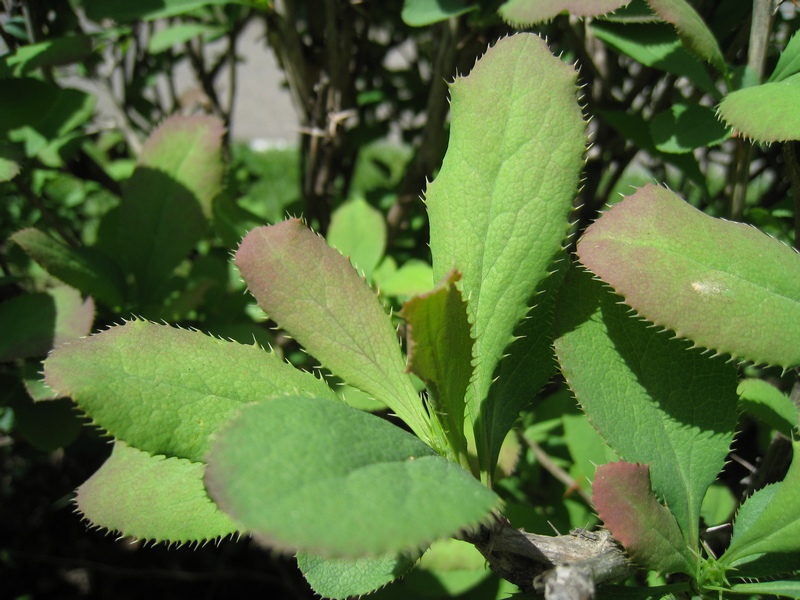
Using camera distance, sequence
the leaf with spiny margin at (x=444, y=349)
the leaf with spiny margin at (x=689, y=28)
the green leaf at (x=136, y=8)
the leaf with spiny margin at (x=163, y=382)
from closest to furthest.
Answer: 1. the leaf with spiny margin at (x=444, y=349)
2. the leaf with spiny margin at (x=163, y=382)
3. the leaf with spiny margin at (x=689, y=28)
4. the green leaf at (x=136, y=8)

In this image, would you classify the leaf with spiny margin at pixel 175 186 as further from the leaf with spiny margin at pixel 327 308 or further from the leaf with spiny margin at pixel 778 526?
the leaf with spiny margin at pixel 778 526

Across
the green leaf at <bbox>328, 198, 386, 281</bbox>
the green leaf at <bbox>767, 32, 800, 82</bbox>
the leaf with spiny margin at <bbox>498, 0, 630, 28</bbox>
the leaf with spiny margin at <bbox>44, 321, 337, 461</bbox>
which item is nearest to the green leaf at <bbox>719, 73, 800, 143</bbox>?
the green leaf at <bbox>767, 32, 800, 82</bbox>

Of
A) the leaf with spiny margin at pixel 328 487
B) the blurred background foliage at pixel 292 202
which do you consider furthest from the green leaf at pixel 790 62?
the leaf with spiny margin at pixel 328 487

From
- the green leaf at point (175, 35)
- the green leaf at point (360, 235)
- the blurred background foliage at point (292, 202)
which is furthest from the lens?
the green leaf at point (175, 35)

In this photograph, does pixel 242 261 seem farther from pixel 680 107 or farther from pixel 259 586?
pixel 259 586

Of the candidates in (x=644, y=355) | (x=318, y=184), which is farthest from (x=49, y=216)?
(x=644, y=355)

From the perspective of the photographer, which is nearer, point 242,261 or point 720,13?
point 242,261

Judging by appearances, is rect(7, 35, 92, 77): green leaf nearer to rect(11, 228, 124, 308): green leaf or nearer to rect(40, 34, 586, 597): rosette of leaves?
rect(11, 228, 124, 308): green leaf
